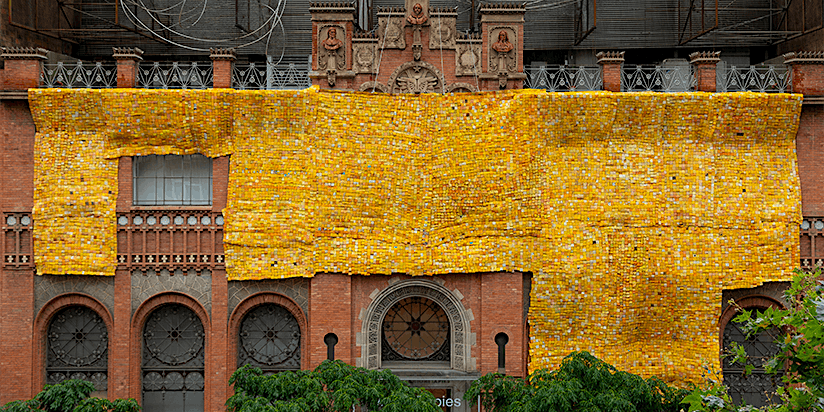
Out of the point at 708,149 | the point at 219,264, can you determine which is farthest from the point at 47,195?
the point at 708,149

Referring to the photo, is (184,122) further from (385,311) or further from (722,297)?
(722,297)

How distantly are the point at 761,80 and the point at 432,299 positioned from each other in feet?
34.1

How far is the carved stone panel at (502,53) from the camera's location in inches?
698

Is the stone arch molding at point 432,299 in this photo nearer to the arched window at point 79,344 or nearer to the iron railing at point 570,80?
the iron railing at point 570,80

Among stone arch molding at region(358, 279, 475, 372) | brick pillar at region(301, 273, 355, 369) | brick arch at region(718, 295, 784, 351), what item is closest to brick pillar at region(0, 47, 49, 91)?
→ brick pillar at region(301, 273, 355, 369)

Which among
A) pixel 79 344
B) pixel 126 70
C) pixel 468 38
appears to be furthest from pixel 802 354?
pixel 79 344

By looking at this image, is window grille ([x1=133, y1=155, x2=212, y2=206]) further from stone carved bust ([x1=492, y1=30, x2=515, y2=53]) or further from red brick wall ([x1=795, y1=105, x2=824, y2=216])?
red brick wall ([x1=795, y1=105, x2=824, y2=216])

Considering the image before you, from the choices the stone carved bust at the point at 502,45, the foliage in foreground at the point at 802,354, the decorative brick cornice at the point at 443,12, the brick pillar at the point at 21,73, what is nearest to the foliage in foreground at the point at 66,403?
the brick pillar at the point at 21,73

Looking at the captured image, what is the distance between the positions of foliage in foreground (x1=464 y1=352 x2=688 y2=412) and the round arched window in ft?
8.55

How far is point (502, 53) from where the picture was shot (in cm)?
1772

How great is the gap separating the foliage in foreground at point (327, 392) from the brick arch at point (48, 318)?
481 centimetres

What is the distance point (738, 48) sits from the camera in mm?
21656

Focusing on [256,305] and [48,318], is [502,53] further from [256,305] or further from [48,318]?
[48,318]

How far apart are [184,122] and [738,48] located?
16695 millimetres
